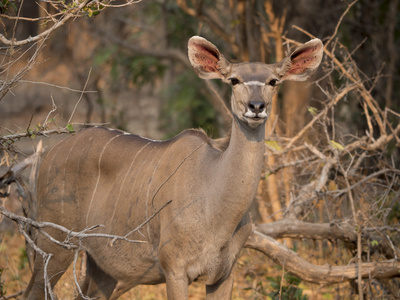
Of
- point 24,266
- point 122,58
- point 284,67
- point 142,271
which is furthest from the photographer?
point 122,58

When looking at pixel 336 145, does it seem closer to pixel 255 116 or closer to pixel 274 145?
pixel 274 145

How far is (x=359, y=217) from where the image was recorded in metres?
4.63

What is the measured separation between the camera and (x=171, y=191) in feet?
11.9

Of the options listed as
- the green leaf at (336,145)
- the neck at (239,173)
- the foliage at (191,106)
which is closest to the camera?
the neck at (239,173)

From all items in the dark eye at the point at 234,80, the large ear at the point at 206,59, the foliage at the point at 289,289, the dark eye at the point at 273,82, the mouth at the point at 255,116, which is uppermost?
the large ear at the point at 206,59

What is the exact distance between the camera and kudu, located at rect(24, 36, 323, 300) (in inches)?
131

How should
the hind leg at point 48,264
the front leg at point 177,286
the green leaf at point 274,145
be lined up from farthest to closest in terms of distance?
the green leaf at point 274,145, the hind leg at point 48,264, the front leg at point 177,286

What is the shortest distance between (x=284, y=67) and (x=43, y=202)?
1.90m

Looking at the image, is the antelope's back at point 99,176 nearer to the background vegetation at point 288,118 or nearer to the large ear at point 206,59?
the background vegetation at point 288,118

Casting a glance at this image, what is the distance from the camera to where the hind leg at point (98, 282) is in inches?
176

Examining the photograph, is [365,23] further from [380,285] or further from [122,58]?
[380,285]

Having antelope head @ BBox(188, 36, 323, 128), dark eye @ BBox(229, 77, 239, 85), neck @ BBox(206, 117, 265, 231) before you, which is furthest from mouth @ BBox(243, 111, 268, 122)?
dark eye @ BBox(229, 77, 239, 85)

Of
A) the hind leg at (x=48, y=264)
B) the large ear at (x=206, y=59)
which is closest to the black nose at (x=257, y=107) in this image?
the large ear at (x=206, y=59)

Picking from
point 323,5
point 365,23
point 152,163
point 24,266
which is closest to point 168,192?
point 152,163
